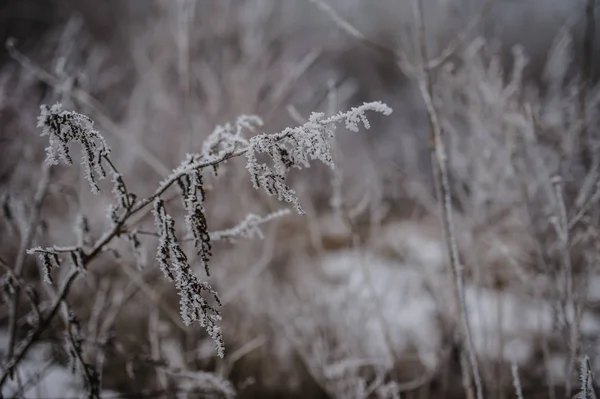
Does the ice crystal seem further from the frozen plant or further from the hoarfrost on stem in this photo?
the hoarfrost on stem

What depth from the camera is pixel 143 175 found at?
323 inches

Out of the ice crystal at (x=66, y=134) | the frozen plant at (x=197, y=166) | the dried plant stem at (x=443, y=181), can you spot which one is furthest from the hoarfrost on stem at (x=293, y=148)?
the dried plant stem at (x=443, y=181)

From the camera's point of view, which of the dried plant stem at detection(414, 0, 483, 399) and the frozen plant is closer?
the frozen plant

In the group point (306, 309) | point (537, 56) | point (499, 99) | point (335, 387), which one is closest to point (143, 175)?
point (306, 309)

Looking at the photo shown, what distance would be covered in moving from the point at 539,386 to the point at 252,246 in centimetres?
413

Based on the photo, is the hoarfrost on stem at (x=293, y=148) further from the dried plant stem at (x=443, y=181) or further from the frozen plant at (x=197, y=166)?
the dried plant stem at (x=443, y=181)

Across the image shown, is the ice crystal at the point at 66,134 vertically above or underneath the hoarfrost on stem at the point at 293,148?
above

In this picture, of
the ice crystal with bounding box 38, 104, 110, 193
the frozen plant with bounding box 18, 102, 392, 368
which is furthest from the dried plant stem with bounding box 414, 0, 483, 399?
the ice crystal with bounding box 38, 104, 110, 193

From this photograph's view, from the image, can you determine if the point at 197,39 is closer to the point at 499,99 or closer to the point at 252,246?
the point at 252,246

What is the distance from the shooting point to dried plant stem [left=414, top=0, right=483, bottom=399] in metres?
2.13

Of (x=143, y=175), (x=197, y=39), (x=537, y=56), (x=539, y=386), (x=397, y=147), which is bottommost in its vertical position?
(x=539, y=386)

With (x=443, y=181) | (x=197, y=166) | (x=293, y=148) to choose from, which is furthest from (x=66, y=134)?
(x=443, y=181)

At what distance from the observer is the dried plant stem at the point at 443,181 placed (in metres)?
2.13

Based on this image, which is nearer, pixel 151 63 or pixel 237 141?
pixel 237 141
